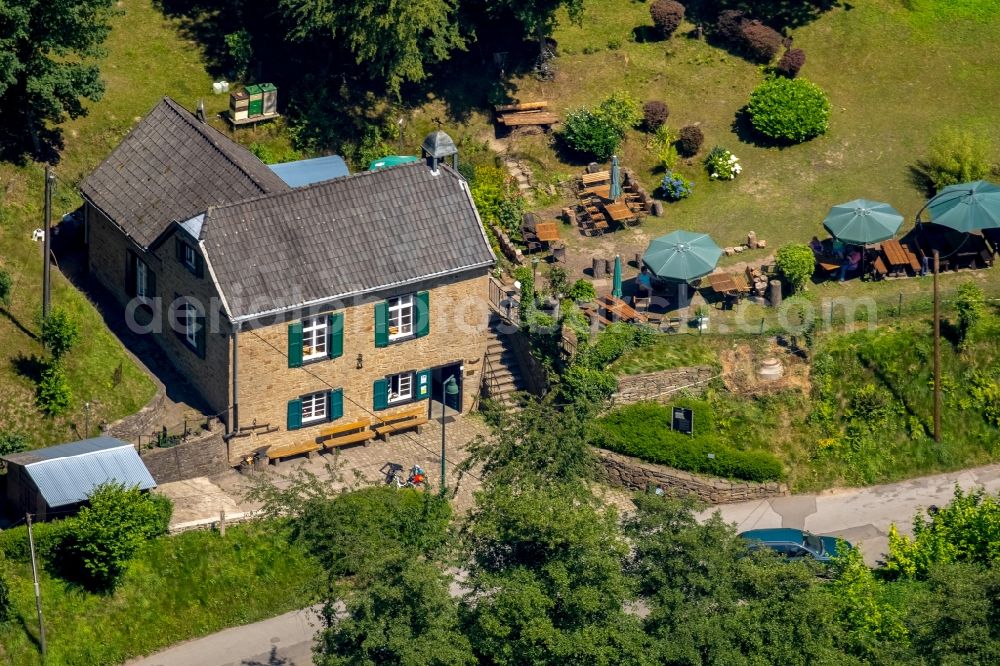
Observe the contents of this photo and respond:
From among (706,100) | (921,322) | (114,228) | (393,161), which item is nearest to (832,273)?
(921,322)

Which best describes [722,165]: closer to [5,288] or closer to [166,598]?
[5,288]

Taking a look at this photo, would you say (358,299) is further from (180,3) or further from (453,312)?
(180,3)

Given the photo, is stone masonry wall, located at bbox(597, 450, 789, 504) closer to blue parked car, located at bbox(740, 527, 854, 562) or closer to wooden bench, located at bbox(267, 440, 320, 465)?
blue parked car, located at bbox(740, 527, 854, 562)

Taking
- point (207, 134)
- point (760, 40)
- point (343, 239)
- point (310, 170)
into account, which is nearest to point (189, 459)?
point (343, 239)

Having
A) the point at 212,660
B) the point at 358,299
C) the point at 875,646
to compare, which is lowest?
the point at 212,660

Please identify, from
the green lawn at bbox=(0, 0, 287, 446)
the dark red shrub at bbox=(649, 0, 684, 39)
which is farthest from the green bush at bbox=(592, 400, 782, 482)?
the dark red shrub at bbox=(649, 0, 684, 39)

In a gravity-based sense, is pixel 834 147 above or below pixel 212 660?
above

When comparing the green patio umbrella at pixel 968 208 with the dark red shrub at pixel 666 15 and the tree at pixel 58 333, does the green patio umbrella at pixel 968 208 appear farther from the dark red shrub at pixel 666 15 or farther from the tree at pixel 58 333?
the tree at pixel 58 333
